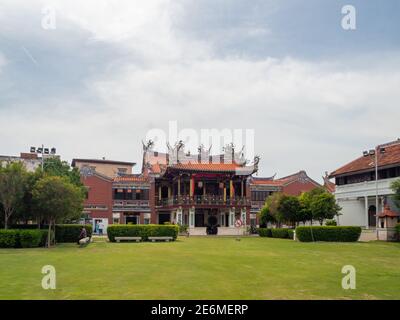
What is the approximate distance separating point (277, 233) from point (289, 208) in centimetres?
329

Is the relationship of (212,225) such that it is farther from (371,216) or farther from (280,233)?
(371,216)

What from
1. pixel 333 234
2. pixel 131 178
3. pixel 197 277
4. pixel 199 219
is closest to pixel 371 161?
pixel 333 234

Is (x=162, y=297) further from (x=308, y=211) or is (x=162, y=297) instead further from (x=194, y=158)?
(x=194, y=158)

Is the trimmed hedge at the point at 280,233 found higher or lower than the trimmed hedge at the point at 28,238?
lower

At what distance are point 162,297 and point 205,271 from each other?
4.80m

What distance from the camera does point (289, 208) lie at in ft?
128

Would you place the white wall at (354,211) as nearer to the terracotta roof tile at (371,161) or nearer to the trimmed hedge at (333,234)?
the terracotta roof tile at (371,161)

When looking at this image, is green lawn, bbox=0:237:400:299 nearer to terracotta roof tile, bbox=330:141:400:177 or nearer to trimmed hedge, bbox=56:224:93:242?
trimmed hedge, bbox=56:224:93:242

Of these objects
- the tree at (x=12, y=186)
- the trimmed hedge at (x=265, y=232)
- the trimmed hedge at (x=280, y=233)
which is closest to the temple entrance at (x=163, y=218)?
the trimmed hedge at (x=265, y=232)

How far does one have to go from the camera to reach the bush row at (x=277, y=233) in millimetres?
39031

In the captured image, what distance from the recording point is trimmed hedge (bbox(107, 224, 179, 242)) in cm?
3384

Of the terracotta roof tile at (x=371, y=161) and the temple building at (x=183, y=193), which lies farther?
the temple building at (x=183, y=193)

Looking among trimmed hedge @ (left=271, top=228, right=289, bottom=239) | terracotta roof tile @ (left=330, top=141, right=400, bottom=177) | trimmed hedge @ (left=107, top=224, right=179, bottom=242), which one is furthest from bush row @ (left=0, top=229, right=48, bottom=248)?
terracotta roof tile @ (left=330, top=141, right=400, bottom=177)

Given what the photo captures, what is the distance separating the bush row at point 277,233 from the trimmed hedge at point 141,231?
9785 mm
